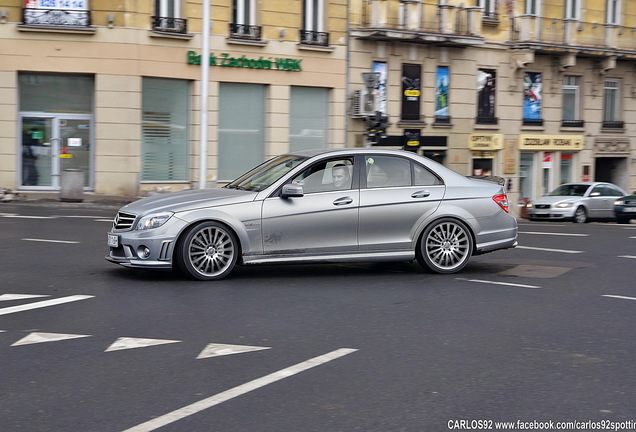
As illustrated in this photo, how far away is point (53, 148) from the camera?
91.2 feet

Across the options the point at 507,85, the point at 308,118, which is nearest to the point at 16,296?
the point at 308,118

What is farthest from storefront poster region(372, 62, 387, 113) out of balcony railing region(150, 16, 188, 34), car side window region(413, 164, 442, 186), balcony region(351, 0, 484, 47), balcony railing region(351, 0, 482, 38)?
car side window region(413, 164, 442, 186)

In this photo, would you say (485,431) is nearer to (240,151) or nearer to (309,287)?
(309,287)

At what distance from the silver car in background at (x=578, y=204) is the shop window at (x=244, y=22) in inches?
412

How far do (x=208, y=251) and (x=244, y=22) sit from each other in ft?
67.0

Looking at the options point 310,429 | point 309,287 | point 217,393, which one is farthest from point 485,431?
point 309,287

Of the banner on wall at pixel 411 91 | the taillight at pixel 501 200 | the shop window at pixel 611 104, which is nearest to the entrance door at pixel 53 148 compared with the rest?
the banner on wall at pixel 411 91

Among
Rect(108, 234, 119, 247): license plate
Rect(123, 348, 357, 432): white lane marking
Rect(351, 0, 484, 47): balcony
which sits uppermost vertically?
Rect(351, 0, 484, 47): balcony

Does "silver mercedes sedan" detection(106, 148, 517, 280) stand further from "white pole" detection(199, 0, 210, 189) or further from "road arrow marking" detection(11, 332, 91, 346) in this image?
"white pole" detection(199, 0, 210, 189)

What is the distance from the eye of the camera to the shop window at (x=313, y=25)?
31.0 metres

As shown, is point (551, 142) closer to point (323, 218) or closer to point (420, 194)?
point (420, 194)

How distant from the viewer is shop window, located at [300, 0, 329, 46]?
102 ft

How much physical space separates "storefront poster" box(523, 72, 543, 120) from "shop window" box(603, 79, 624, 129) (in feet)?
12.1

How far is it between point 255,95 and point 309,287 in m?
21.0
